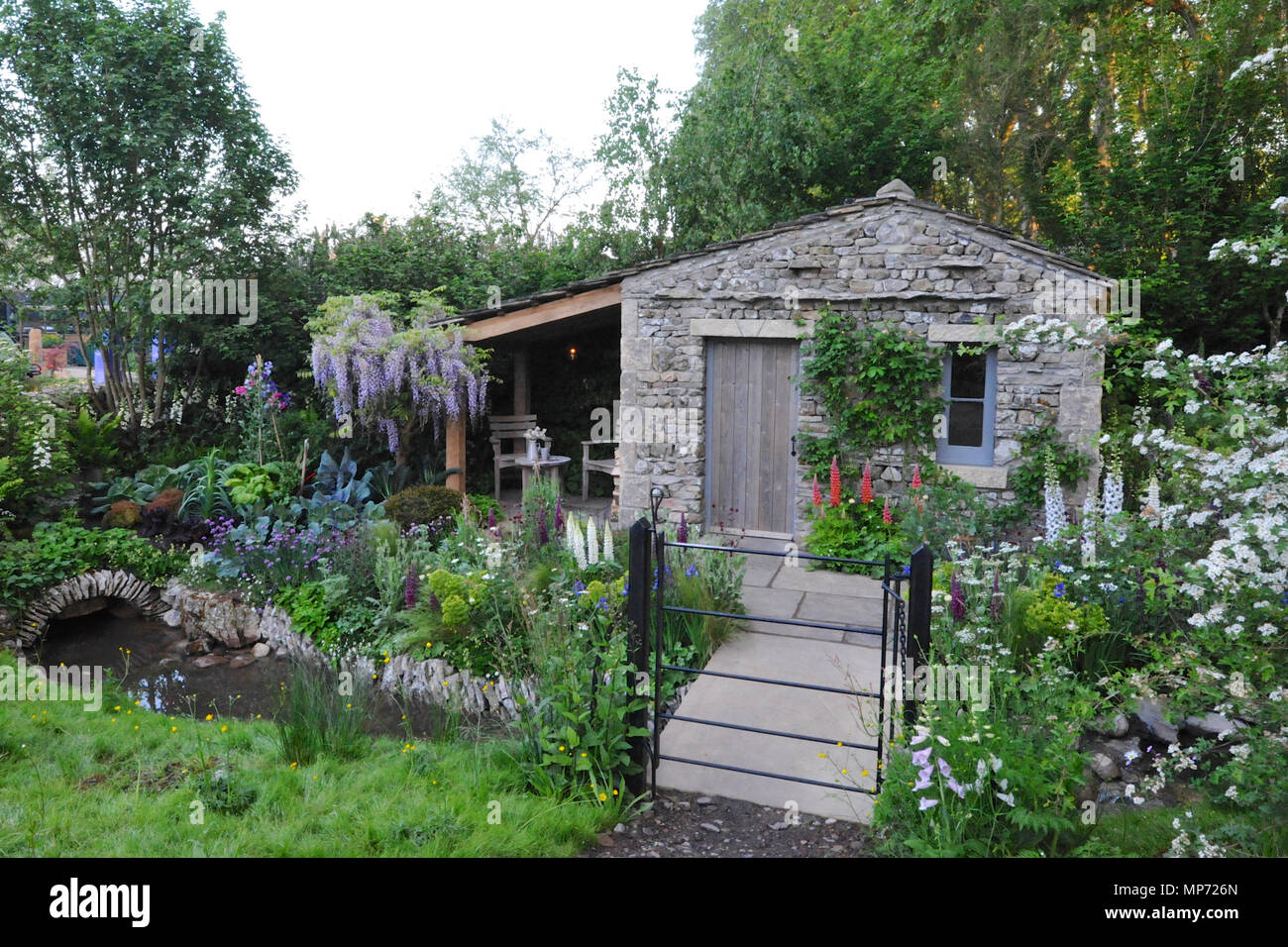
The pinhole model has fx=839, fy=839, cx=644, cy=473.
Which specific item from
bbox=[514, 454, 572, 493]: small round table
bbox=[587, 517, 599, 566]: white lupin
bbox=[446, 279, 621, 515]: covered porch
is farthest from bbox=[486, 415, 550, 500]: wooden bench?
bbox=[587, 517, 599, 566]: white lupin

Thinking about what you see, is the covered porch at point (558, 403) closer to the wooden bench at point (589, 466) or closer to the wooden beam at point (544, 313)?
the wooden bench at point (589, 466)

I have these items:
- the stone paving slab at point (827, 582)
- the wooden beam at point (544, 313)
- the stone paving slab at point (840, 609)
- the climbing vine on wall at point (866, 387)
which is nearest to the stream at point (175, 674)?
the stone paving slab at point (840, 609)

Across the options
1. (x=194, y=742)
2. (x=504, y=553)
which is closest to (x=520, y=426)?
(x=504, y=553)

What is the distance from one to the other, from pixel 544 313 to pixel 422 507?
94.6 inches

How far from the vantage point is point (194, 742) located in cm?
446

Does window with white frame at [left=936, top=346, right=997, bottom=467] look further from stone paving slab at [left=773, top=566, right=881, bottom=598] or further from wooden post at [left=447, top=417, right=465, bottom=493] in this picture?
wooden post at [left=447, top=417, right=465, bottom=493]

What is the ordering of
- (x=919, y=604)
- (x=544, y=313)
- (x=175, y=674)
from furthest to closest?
1. (x=544, y=313)
2. (x=175, y=674)
3. (x=919, y=604)

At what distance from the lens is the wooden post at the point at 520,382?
10680 mm

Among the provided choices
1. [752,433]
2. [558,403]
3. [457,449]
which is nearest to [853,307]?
[752,433]

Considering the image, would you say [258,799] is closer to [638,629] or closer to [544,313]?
[638,629]

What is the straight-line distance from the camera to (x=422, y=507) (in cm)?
738

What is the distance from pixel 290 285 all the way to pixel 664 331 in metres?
5.71

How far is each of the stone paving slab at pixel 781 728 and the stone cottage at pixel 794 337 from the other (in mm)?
2734
